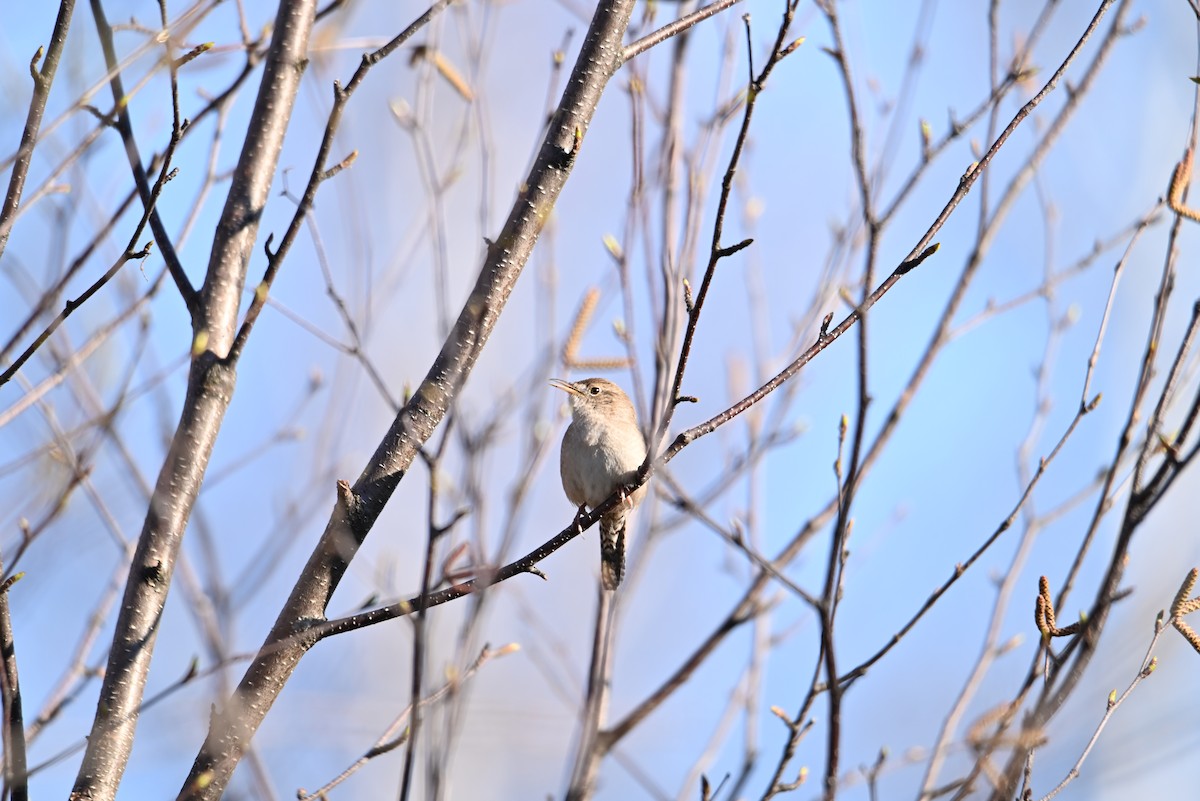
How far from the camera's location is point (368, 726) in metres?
3.91

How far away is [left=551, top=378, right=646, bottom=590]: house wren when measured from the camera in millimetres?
5113

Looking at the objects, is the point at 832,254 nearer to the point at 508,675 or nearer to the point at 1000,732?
the point at 1000,732

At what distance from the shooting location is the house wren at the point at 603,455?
511cm

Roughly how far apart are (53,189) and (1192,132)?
115 inches

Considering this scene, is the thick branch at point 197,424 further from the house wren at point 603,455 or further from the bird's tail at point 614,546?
the bird's tail at point 614,546

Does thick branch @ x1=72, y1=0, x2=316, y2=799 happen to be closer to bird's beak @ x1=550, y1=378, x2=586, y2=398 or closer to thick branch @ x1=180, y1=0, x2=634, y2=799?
thick branch @ x1=180, y1=0, x2=634, y2=799

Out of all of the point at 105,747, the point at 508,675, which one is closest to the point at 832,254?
the point at 105,747

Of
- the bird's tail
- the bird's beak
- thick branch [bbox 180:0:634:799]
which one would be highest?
the bird's beak

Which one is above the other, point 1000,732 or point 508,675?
point 508,675

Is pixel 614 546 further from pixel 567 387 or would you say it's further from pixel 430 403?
pixel 430 403

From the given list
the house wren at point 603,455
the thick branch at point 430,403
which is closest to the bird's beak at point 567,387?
the house wren at point 603,455

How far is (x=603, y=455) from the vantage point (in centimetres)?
513

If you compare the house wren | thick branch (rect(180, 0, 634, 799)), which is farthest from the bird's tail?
thick branch (rect(180, 0, 634, 799))

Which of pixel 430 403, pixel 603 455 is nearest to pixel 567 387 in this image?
pixel 603 455
